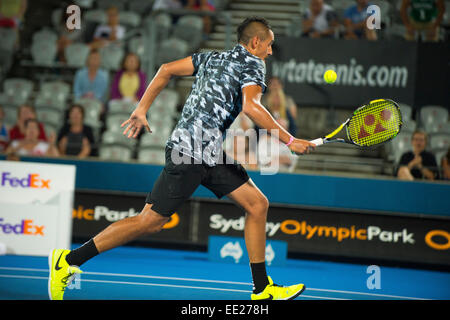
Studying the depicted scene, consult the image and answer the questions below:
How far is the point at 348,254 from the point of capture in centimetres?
743

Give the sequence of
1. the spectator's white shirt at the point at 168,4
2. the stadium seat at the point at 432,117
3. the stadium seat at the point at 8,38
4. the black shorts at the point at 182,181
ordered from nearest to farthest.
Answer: the black shorts at the point at 182,181 < the stadium seat at the point at 432,117 < the stadium seat at the point at 8,38 < the spectator's white shirt at the point at 168,4

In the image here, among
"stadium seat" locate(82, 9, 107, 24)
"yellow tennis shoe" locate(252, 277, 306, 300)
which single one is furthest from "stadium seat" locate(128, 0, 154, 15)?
"yellow tennis shoe" locate(252, 277, 306, 300)

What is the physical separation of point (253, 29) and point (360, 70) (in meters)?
4.60

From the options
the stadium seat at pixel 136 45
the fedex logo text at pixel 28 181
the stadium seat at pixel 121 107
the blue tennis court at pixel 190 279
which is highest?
the stadium seat at pixel 136 45

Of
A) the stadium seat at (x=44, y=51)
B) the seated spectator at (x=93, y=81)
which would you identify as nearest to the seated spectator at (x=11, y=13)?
the stadium seat at (x=44, y=51)

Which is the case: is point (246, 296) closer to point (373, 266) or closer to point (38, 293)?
point (38, 293)

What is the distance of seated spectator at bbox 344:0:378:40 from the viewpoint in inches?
371

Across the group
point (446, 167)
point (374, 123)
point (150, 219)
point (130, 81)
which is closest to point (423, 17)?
point (446, 167)

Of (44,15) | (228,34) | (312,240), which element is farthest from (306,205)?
(44,15)

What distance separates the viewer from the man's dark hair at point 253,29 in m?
4.58

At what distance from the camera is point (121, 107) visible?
921 cm

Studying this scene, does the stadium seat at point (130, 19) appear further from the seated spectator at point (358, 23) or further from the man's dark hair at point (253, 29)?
the man's dark hair at point (253, 29)

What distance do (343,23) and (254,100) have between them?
582 centimetres

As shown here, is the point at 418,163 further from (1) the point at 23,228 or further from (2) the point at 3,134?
(2) the point at 3,134
